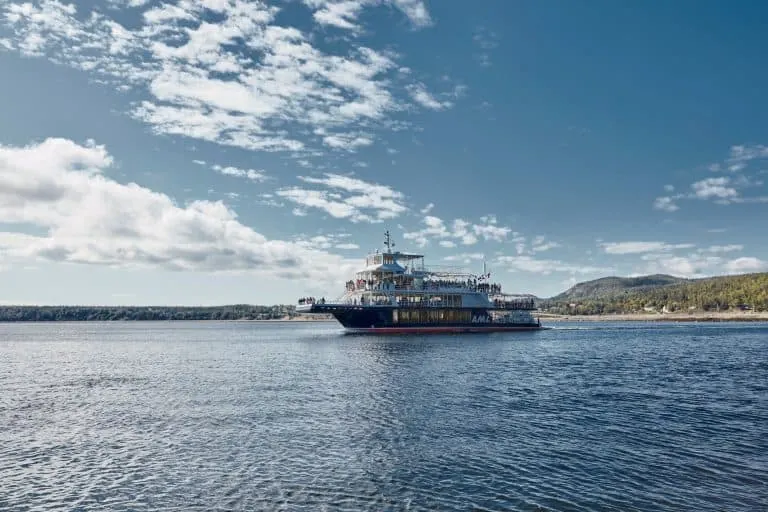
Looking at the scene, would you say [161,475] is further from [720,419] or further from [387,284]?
[387,284]

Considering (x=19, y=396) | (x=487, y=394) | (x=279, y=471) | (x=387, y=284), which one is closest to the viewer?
(x=279, y=471)

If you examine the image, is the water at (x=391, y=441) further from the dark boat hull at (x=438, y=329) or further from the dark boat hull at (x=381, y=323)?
the dark boat hull at (x=438, y=329)

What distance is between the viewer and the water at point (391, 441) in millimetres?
17047

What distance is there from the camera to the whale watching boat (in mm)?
98250

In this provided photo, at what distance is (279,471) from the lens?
19469 mm

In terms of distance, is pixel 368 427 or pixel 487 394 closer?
pixel 368 427

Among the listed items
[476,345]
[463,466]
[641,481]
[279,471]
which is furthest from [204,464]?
[476,345]

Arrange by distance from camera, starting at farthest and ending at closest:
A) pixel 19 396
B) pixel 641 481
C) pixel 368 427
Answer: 1. pixel 19 396
2. pixel 368 427
3. pixel 641 481

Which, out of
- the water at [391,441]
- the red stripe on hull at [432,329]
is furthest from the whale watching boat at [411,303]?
the water at [391,441]

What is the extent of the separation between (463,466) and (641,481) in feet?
20.1

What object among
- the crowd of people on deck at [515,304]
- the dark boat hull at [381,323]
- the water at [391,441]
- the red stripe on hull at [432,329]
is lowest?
the water at [391,441]

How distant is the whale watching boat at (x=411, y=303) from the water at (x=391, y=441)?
5121 centimetres

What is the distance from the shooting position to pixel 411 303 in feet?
335

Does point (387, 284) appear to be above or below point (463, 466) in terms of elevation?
above
